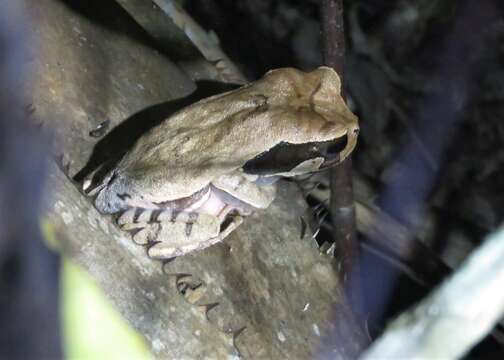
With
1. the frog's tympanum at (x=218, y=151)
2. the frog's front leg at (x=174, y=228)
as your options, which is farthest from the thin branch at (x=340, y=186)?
the frog's front leg at (x=174, y=228)

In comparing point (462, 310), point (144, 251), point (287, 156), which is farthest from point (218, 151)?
point (462, 310)

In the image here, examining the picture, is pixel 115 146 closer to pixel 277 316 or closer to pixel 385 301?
pixel 277 316

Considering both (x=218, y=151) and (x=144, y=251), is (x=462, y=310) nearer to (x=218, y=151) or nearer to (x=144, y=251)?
(x=144, y=251)

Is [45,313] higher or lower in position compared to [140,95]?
higher

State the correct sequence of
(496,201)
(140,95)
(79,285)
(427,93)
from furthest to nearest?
1. (427,93)
2. (496,201)
3. (140,95)
4. (79,285)

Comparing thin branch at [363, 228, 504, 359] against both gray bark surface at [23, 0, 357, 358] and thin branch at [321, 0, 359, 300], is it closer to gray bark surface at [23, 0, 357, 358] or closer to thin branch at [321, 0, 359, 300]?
gray bark surface at [23, 0, 357, 358]

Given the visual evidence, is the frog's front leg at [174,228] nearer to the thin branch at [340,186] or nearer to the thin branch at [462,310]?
the thin branch at [340,186]

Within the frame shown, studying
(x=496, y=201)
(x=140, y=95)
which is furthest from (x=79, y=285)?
(x=496, y=201)
